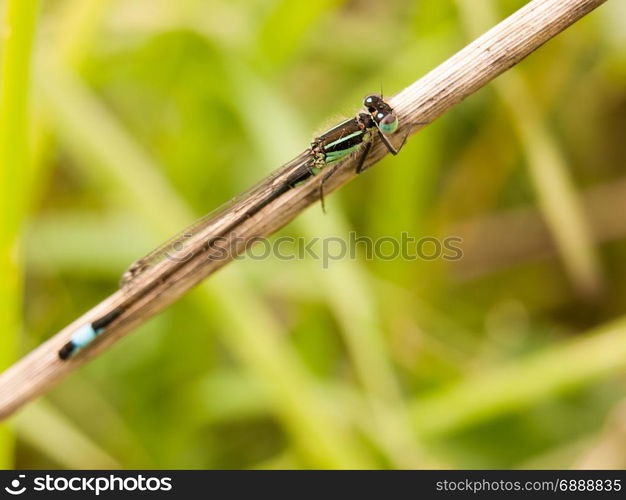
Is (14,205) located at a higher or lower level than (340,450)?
higher

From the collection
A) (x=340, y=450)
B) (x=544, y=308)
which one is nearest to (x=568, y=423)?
(x=544, y=308)

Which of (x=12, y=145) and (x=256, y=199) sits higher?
Result: (x=256, y=199)

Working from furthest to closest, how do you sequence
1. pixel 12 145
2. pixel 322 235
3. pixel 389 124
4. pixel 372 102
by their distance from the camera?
1. pixel 322 235
2. pixel 372 102
3. pixel 389 124
4. pixel 12 145

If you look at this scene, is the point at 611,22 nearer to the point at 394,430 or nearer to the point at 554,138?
the point at 554,138

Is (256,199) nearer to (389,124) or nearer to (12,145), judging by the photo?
(389,124)

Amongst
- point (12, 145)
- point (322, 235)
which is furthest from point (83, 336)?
point (322, 235)

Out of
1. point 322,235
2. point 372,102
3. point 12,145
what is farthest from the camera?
point 322,235

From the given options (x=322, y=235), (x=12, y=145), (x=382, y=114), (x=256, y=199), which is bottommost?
(x=12, y=145)

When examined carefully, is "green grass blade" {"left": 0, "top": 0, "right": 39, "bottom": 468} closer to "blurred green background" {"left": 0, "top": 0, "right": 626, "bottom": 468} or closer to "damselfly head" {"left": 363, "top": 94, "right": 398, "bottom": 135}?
"blurred green background" {"left": 0, "top": 0, "right": 626, "bottom": 468}
